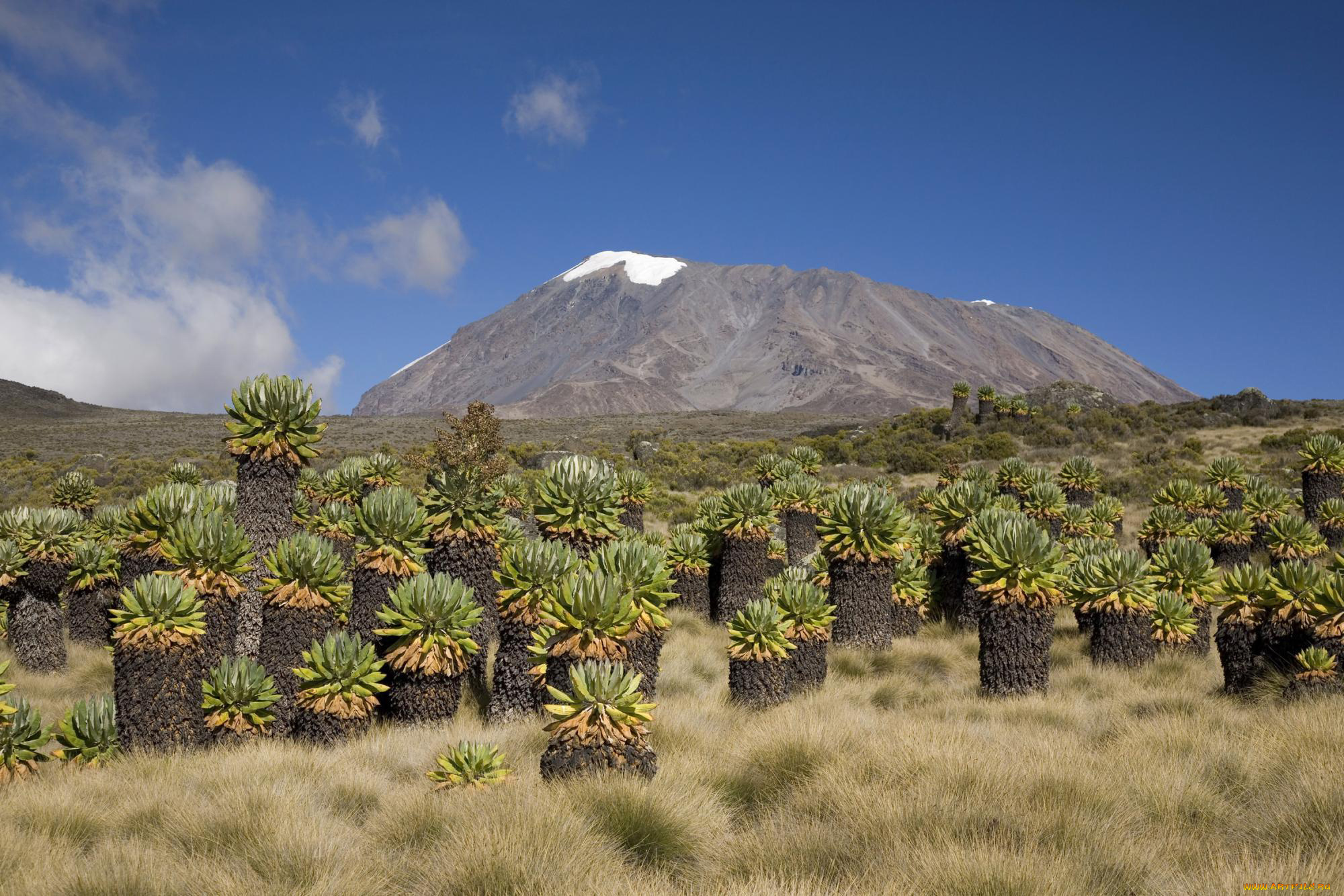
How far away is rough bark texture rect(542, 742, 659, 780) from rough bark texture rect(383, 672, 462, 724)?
2476 mm

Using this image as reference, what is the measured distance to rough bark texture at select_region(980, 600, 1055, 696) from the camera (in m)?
9.91

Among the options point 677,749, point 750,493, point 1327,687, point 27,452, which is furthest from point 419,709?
point 27,452

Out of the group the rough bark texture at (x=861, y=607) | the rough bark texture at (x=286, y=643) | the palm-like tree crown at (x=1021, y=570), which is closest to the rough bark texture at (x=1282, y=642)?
the palm-like tree crown at (x=1021, y=570)

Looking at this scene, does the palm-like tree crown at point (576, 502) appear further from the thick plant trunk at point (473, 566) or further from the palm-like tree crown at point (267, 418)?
the palm-like tree crown at point (267, 418)

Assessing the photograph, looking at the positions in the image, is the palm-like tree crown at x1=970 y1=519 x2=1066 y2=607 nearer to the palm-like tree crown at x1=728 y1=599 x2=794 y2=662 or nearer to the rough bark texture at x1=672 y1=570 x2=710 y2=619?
the palm-like tree crown at x1=728 y1=599 x2=794 y2=662

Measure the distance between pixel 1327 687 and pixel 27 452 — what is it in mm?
53026

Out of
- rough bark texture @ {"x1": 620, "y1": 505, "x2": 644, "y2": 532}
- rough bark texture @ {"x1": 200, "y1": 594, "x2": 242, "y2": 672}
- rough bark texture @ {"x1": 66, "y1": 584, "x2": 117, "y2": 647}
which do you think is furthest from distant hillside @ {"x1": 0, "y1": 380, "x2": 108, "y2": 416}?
rough bark texture @ {"x1": 200, "y1": 594, "x2": 242, "y2": 672}

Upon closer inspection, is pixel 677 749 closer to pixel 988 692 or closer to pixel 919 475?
pixel 988 692

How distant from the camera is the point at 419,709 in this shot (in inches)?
321

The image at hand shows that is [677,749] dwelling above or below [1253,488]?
below

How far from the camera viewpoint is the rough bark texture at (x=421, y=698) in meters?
8.08

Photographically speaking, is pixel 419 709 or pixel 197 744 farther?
pixel 419 709

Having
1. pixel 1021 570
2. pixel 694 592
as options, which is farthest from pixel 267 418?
pixel 1021 570

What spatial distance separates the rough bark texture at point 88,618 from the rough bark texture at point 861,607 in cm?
1216
